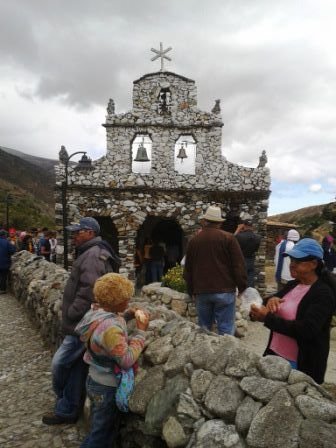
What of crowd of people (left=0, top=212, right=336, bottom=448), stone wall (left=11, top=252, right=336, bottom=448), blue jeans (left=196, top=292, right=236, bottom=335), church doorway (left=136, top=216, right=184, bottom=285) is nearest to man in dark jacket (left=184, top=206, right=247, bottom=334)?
blue jeans (left=196, top=292, right=236, bottom=335)

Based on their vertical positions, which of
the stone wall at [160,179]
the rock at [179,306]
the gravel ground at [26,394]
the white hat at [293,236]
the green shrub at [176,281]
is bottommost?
the gravel ground at [26,394]

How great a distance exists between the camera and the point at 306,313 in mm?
2600

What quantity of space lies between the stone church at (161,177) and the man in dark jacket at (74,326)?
905cm

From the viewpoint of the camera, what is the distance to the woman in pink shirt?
8.45 feet

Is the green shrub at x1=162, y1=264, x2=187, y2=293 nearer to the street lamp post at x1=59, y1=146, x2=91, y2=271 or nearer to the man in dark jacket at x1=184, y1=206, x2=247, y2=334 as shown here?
the man in dark jacket at x1=184, y1=206, x2=247, y2=334

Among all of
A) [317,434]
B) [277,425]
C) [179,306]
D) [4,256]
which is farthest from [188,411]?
[4,256]

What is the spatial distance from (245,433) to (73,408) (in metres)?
2.10

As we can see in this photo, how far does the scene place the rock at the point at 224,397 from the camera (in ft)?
7.60

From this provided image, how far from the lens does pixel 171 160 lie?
13.0 metres

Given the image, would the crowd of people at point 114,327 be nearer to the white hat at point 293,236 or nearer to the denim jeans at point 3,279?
the white hat at point 293,236

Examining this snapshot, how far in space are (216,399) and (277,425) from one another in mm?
443

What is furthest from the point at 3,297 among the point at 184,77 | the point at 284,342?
the point at 284,342

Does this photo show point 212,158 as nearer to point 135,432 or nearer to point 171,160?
point 171,160

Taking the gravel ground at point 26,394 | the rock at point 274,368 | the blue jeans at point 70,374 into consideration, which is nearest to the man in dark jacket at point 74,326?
the blue jeans at point 70,374
